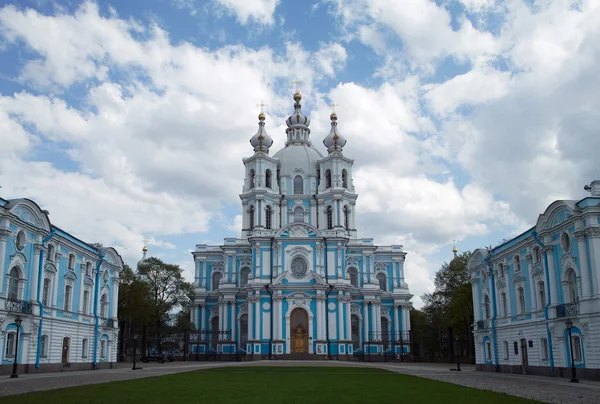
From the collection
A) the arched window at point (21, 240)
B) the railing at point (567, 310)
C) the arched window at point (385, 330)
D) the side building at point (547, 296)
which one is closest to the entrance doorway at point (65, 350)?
the arched window at point (21, 240)

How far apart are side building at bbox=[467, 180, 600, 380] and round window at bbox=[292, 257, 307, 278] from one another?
69.1 feet

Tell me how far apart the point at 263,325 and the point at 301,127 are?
88.2 ft

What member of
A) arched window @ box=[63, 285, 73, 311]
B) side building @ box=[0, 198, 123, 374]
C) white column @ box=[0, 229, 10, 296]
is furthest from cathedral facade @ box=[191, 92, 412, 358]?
white column @ box=[0, 229, 10, 296]

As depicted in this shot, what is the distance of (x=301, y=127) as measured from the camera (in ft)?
235

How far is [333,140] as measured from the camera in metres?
67.6

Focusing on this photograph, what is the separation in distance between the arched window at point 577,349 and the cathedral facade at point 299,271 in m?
29.1

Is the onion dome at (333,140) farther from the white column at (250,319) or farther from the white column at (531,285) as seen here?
the white column at (531,285)

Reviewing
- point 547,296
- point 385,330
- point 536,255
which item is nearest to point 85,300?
point 536,255

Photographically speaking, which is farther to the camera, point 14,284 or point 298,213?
point 298,213

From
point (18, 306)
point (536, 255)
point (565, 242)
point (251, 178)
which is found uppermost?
point (251, 178)

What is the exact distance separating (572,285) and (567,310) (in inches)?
44.5

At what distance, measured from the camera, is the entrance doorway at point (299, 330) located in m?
53.3

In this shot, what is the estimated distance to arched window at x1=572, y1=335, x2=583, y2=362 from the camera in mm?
25630

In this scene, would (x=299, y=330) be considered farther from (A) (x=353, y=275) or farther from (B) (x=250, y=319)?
(A) (x=353, y=275)
